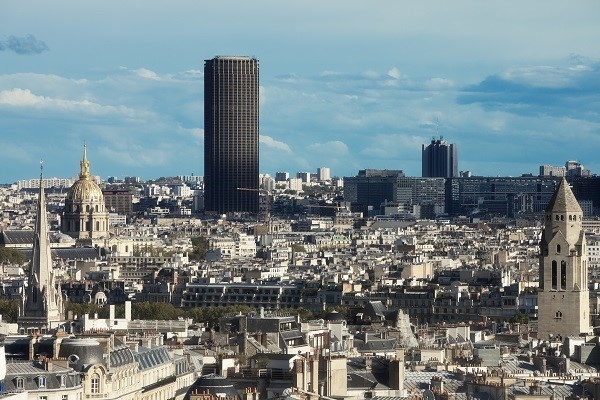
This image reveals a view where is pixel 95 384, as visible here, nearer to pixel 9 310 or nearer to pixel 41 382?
pixel 41 382

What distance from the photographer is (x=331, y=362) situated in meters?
48.5

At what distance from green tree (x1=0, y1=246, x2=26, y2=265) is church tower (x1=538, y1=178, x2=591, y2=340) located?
95277 millimetres

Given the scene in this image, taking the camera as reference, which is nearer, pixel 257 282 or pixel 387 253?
pixel 257 282

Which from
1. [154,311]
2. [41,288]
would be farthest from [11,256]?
[41,288]

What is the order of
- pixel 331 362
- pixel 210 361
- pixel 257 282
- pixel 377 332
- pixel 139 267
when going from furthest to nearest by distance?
1. pixel 139 267
2. pixel 257 282
3. pixel 377 332
4. pixel 210 361
5. pixel 331 362

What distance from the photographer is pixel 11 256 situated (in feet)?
607

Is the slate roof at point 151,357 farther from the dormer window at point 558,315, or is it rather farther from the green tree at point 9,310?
the green tree at point 9,310

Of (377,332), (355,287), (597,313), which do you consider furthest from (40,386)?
(355,287)

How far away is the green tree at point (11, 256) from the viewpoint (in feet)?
592

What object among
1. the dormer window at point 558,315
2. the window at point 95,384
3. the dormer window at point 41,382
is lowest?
the window at point 95,384

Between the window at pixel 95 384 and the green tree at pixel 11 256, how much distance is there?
122854 millimetres

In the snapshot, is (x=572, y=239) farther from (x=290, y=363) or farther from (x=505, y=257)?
(x=505, y=257)

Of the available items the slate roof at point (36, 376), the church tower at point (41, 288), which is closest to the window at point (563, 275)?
the church tower at point (41, 288)

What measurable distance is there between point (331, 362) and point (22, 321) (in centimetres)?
4251
